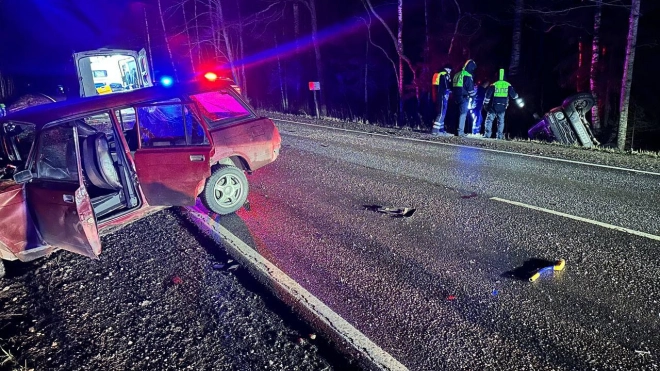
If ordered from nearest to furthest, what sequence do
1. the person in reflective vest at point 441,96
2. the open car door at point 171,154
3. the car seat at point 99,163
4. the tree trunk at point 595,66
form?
the car seat at point 99,163 < the open car door at point 171,154 < the person in reflective vest at point 441,96 < the tree trunk at point 595,66

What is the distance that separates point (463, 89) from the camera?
1166 centimetres

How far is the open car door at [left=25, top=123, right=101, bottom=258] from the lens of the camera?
374cm

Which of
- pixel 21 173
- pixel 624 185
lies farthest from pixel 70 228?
pixel 624 185

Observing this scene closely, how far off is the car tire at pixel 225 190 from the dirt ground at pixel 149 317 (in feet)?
2.38

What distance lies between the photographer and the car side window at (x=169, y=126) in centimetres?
477

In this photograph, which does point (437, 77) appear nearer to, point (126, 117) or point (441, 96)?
point (441, 96)

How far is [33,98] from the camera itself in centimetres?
1424

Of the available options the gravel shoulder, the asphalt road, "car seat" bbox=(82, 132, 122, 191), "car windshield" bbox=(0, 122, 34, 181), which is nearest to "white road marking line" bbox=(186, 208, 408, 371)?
the asphalt road

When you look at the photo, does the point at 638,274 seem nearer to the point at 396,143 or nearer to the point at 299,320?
the point at 299,320

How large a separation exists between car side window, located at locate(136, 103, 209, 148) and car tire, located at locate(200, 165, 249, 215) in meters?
0.51

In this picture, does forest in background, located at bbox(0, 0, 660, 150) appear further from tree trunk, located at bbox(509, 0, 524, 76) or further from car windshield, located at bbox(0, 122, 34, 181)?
car windshield, located at bbox(0, 122, 34, 181)

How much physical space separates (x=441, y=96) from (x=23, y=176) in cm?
1097

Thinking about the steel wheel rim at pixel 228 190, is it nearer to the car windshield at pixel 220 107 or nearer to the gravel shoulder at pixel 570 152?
the car windshield at pixel 220 107

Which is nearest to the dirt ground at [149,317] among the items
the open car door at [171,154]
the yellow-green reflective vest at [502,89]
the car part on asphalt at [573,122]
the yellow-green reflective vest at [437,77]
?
the open car door at [171,154]
